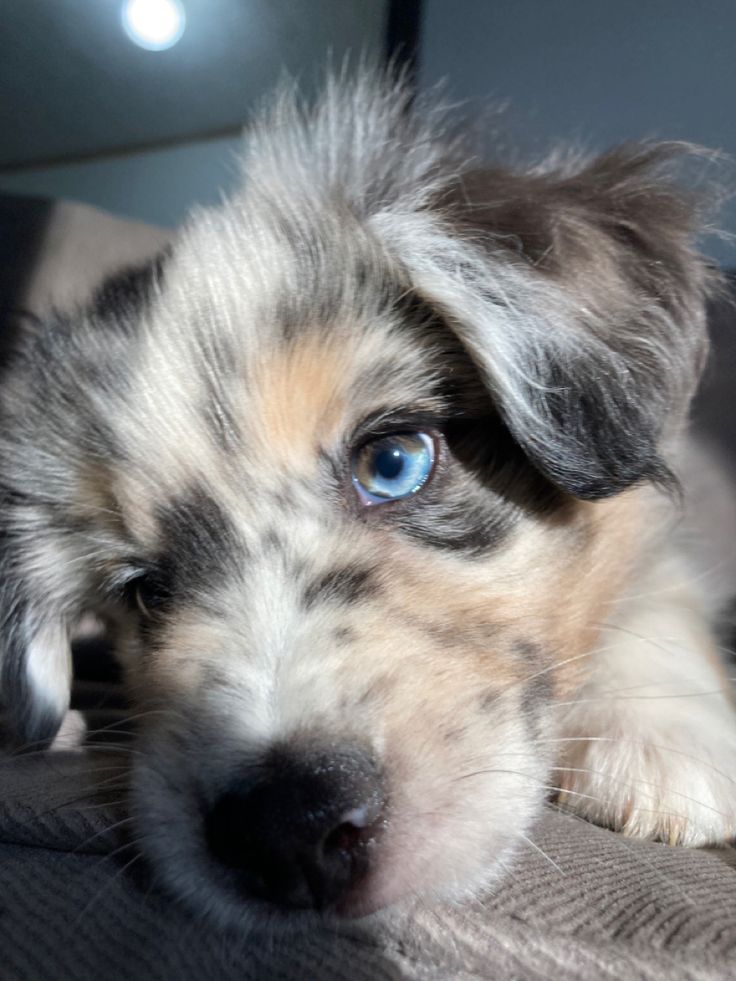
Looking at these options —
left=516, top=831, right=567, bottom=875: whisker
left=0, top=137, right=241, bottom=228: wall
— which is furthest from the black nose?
left=0, top=137, right=241, bottom=228: wall

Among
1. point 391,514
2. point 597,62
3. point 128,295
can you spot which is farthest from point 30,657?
point 597,62

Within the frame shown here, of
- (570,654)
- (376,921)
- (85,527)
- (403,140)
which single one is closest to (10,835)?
(376,921)

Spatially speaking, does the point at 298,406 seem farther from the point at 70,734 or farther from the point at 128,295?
the point at 70,734

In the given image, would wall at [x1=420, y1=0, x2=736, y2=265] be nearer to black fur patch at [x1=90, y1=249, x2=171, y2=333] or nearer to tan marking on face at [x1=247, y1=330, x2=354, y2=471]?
black fur patch at [x1=90, y1=249, x2=171, y2=333]

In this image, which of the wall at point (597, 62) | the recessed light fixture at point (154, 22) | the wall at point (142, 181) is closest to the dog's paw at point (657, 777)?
the wall at point (597, 62)

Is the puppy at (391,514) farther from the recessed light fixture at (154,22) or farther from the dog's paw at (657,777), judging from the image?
the recessed light fixture at (154,22)

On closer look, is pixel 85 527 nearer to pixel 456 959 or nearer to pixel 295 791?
pixel 295 791

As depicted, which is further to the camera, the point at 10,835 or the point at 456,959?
the point at 10,835
